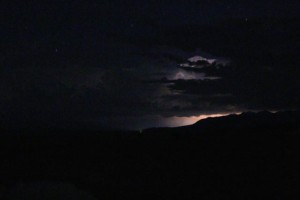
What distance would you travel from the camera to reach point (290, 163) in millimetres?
33812

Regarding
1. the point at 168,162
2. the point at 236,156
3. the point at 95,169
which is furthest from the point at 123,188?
the point at 236,156

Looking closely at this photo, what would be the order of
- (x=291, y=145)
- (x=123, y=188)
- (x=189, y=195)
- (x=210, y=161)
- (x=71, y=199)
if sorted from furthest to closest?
(x=291, y=145), (x=210, y=161), (x=123, y=188), (x=189, y=195), (x=71, y=199)

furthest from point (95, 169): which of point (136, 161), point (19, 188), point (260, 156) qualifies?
point (19, 188)

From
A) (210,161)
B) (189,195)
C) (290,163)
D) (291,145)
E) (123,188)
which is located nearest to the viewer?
(189,195)

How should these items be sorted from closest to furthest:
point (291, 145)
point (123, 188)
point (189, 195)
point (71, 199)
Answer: point (71, 199) < point (189, 195) < point (123, 188) < point (291, 145)

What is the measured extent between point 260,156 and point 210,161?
507 centimetres

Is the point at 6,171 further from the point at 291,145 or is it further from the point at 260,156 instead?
the point at 291,145

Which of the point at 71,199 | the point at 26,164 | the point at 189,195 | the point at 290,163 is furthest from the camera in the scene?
the point at 26,164

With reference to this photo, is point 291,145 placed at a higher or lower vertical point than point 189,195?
higher

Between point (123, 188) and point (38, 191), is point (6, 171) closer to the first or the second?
point (123, 188)

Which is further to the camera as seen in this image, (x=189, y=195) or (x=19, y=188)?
(x=189, y=195)

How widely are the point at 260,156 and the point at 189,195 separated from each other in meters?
16.9

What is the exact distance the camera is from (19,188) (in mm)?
16203

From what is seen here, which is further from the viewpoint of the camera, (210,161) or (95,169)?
(210,161)
